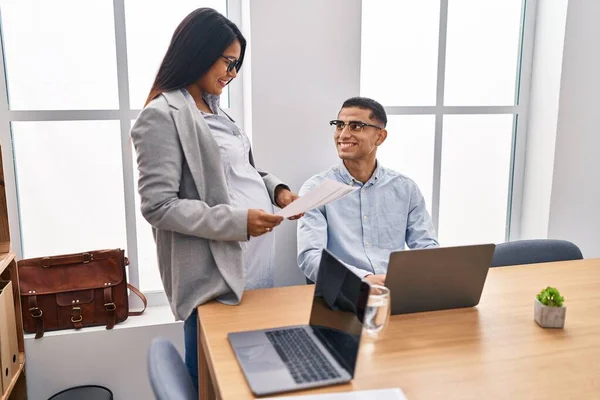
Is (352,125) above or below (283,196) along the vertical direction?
above

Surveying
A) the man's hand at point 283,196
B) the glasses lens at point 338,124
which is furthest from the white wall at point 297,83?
the man's hand at point 283,196

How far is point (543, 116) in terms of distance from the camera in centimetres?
285

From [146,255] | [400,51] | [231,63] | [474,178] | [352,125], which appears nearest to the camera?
[231,63]

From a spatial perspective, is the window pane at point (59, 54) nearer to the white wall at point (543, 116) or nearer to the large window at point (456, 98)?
the large window at point (456, 98)

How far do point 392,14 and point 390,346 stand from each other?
1924mm

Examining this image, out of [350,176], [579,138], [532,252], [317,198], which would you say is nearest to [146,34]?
[350,176]

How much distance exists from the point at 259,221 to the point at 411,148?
5.23 ft

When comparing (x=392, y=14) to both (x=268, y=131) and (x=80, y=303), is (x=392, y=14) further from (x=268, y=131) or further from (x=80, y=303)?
(x=80, y=303)

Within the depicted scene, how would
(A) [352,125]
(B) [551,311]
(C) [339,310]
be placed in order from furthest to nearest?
(A) [352,125] < (B) [551,311] < (C) [339,310]

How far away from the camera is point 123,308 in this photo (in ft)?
7.22

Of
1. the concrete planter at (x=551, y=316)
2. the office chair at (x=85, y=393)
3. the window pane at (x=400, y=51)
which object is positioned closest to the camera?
the concrete planter at (x=551, y=316)

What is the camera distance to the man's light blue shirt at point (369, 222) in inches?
85.1

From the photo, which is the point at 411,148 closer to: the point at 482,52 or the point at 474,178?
the point at 474,178

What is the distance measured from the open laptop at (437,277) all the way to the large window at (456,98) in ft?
4.55
